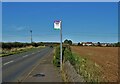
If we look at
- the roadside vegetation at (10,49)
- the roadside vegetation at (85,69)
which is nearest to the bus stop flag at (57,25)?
the roadside vegetation at (85,69)

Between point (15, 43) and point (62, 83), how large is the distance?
91.8 meters

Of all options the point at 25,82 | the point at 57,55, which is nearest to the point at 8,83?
the point at 25,82

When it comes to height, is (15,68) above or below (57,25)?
below

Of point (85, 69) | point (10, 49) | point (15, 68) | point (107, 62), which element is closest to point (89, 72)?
point (85, 69)

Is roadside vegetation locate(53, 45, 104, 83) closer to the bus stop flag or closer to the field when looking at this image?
the field

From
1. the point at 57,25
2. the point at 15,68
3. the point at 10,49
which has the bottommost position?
the point at 15,68

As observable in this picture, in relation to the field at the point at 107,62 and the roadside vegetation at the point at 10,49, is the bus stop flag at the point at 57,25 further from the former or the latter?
the roadside vegetation at the point at 10,49

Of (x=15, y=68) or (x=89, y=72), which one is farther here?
(x=15, y=68)

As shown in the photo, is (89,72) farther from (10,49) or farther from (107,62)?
(10,49)

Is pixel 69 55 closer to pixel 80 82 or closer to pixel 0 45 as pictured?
pixel 80 82

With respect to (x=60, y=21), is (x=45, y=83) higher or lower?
lower

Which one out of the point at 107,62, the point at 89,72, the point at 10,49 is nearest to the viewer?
the point at 89,72

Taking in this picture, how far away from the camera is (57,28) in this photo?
1555cm

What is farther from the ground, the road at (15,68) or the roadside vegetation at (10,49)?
the roadside vegetation at (10,49)
